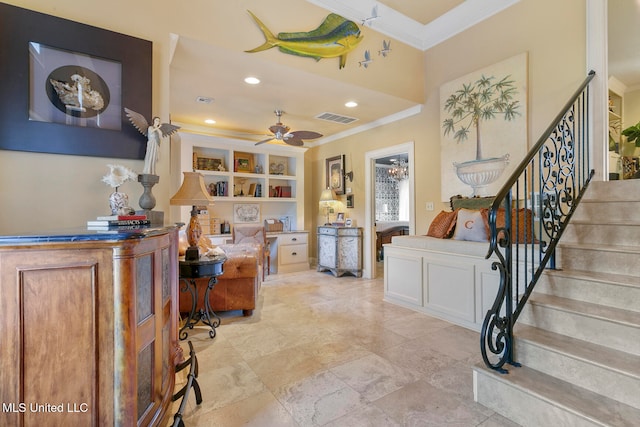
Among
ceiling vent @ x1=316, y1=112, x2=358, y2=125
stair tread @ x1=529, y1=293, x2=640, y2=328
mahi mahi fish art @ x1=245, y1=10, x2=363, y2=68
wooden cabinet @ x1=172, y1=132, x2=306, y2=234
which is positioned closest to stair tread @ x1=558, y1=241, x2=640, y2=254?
stair tread @ x1=529, y1=293, x2=640, y2=328

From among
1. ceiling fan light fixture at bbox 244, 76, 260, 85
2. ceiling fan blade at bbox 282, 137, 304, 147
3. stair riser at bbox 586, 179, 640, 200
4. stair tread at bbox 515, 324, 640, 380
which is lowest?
stair tread at bbox 515, 324, 640, 380

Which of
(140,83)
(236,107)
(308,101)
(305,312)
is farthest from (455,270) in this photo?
(236,107)

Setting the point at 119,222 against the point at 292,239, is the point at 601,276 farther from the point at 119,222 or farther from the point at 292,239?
the point at 292,239

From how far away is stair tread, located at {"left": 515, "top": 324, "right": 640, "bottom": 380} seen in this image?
1.45 meters

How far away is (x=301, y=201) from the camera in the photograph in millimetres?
6348

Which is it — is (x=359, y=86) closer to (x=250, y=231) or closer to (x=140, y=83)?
(x=140, y=83)

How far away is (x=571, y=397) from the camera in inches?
57.9

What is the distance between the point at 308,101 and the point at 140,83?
2.34 metres

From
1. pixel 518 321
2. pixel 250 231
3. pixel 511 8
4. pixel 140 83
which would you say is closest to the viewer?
pixel 518 321

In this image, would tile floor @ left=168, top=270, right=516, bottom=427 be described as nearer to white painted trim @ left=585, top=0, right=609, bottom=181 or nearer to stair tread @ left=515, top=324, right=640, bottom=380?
stair tread @ left=515, top=324, right=640, bottom=380

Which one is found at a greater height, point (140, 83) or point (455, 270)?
point (140, 83)

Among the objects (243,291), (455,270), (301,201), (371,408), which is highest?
A: (301,201)

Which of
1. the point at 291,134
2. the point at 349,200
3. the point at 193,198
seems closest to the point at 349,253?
the point at 349,200

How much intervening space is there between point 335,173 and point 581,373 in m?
4.99
